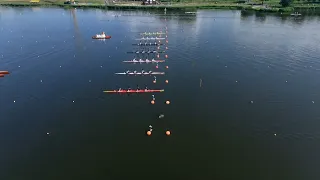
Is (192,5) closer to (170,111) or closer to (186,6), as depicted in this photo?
(186,6)

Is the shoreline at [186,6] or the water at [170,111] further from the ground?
the shoreline at [186,6]

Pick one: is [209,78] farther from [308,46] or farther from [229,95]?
[308,46]

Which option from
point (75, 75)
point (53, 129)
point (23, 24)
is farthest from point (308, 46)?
point (23, 24)

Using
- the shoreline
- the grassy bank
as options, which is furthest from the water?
the grassy bank

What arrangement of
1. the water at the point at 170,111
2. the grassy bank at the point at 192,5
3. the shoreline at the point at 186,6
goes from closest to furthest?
the water at the point at 170,111 → the shoreline at the point at 186,6 → the grassy bank at the point at 192,5

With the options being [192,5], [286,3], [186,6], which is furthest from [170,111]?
[286,3]

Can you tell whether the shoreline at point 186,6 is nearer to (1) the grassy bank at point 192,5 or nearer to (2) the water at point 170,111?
(1) the grassy bank at point 192,5

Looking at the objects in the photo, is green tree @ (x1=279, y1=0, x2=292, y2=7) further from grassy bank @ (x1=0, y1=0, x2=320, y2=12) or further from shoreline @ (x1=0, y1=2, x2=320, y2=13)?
shoreline @ (x1=0, y1=2, x2=320, y2=13)

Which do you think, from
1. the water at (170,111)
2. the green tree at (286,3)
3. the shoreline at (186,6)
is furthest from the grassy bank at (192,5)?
the water at (170,111)
